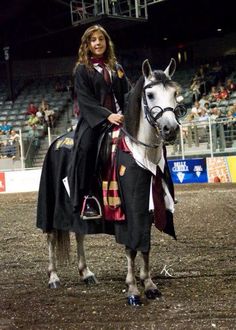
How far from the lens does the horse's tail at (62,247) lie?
5551 mm

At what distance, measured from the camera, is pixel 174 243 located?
7.21m

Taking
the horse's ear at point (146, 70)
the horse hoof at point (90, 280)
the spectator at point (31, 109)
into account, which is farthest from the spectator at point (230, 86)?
the horse's ear at point (146, 70)

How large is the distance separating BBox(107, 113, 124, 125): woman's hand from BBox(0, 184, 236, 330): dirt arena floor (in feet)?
4.84

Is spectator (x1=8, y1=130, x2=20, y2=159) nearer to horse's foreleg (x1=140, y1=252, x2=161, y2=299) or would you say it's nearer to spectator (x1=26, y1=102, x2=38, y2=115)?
spectator (x1=26, y1=102, x2=38, y2=115)

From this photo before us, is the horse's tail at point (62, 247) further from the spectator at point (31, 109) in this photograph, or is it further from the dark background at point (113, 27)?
the spectator at point (31, 109)

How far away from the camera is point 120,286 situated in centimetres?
497

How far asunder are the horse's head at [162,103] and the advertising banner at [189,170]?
13019 mm

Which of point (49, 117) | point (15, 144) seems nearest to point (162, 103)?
point (15, 144)

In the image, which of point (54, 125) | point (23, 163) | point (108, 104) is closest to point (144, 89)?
point (108, 104)

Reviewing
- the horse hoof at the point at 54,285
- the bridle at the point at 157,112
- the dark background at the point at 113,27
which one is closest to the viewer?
the bridle at the point at 157,112

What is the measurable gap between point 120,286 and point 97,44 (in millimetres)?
2203

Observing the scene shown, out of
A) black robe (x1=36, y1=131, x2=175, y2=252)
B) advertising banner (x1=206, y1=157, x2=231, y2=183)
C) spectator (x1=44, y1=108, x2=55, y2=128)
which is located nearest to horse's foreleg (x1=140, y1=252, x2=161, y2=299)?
black robe (x1=36, y1=131, x2=175, y2=252)

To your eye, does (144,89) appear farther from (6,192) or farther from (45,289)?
(6,192)

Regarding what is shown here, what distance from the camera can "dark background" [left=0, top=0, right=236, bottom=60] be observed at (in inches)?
1033
